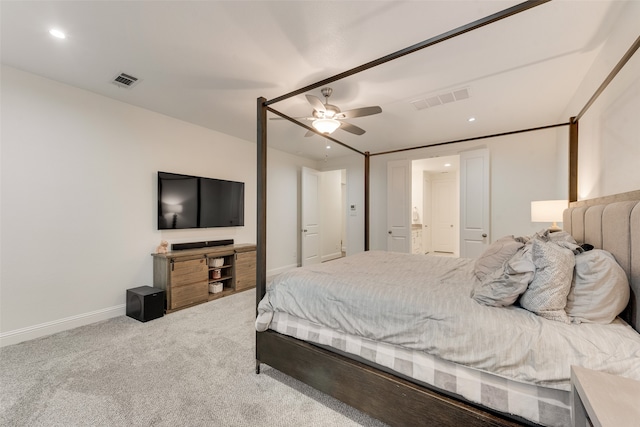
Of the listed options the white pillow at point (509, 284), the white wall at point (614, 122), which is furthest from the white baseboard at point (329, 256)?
the white pillow at point (509, 284)

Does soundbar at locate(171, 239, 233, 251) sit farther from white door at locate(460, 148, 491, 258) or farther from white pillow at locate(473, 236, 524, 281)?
white door at locate(460, 148, 491, 258)

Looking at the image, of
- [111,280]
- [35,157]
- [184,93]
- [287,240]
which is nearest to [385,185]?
[287,240]

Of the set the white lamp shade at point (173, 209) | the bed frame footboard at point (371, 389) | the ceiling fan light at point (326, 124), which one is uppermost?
the ceiling fan light at point (326, 124)

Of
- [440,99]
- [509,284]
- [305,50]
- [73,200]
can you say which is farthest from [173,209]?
[509,284]

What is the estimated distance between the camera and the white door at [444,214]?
25.6ft

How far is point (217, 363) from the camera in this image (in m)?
A: 2.23

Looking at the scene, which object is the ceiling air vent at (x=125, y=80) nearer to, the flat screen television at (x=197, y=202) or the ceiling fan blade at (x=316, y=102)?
the flat screen television at (x=197, y=202)

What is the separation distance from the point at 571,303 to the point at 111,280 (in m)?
4.34

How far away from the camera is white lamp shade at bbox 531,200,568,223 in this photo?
2.92m

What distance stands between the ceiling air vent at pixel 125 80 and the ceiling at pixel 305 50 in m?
0.06

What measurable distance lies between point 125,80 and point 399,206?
15.3 ft

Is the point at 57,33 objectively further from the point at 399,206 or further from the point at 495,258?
the point at 399,206

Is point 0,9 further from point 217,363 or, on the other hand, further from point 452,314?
point 452,314

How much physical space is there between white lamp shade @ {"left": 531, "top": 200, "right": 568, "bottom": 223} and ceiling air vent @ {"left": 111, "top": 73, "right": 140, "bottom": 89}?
4.76 m
